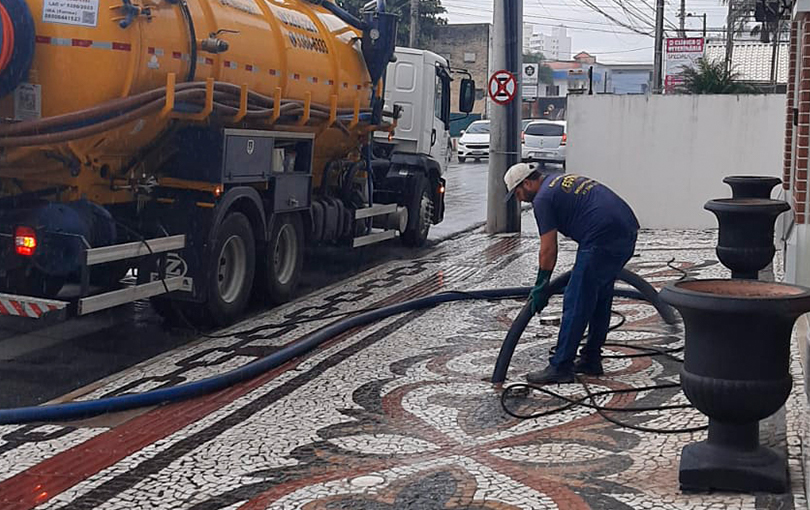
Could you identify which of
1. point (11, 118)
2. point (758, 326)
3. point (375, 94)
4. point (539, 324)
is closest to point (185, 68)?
point (11, 118)

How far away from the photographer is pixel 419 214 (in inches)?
635

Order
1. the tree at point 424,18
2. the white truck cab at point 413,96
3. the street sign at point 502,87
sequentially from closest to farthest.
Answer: the white truck cab at point 413,96, the street sign at point 502,87, the tree at point 424,18

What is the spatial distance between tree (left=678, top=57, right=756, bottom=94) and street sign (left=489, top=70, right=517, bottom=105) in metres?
7.36

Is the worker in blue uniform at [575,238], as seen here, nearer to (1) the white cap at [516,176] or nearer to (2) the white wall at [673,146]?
(1) the white cap at [516,176]

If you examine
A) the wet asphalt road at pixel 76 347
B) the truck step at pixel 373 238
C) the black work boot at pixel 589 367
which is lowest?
the wet asphalt road at pixel 76 347

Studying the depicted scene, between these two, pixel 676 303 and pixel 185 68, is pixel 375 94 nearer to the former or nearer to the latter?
pixel 185 68

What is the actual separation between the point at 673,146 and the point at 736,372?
1346 cm

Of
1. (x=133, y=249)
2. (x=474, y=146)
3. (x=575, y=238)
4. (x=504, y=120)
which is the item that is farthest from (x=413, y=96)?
(x=474, y=146)

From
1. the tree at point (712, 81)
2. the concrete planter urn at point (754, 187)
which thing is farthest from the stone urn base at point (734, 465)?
the tree at point (712, 81)

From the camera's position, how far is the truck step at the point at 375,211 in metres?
13.7

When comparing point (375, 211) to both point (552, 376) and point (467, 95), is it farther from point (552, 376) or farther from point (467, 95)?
Result: point (552, 376)

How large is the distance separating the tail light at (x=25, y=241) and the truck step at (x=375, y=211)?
5737mm

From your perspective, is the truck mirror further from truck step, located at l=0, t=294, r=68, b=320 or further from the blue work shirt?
truck step, located at l=0, t=294, r=68, b=320

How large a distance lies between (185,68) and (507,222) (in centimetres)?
943
